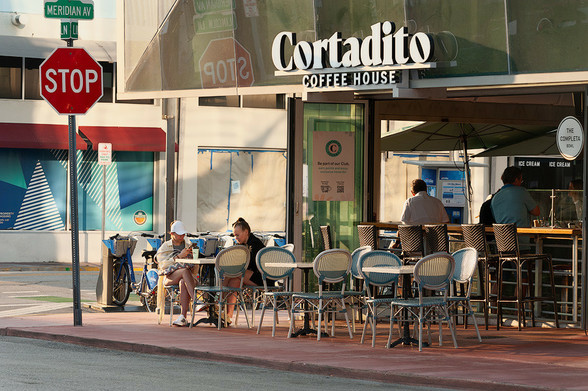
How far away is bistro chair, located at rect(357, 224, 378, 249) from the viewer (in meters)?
15.1

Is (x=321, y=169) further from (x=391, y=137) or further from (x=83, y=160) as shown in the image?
(x=83, y=160)

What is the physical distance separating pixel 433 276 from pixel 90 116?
1769cm

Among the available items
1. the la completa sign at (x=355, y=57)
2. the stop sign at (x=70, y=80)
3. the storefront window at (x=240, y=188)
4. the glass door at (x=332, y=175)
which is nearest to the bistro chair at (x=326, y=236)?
the glass door at (x=332, y=175)

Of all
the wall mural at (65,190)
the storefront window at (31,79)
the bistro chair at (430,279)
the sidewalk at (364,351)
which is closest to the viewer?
the sidewalk at (364,351)

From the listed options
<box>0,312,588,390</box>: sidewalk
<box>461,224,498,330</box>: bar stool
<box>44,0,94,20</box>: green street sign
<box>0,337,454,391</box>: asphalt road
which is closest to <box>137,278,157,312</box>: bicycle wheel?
<box>0,312,588,390</box>: sidewalk

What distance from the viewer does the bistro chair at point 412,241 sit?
14.4 m

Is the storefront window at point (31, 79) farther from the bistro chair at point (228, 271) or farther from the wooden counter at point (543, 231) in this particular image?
the wooden counter at point (543, 231)

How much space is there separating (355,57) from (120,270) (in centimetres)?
533

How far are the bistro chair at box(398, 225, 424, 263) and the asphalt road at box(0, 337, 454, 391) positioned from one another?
13.0ft

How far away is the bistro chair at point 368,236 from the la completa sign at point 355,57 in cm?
197

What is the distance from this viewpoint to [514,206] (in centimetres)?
1520

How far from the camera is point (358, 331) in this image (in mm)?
14648

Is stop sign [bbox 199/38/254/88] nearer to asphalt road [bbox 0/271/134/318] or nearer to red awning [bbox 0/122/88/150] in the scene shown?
asphalt road [bbox 0/271/134/318]

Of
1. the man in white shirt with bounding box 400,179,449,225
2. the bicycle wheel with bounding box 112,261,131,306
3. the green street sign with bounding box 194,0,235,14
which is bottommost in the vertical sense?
the bicycle wheel with bounding box 112,261,131,306
